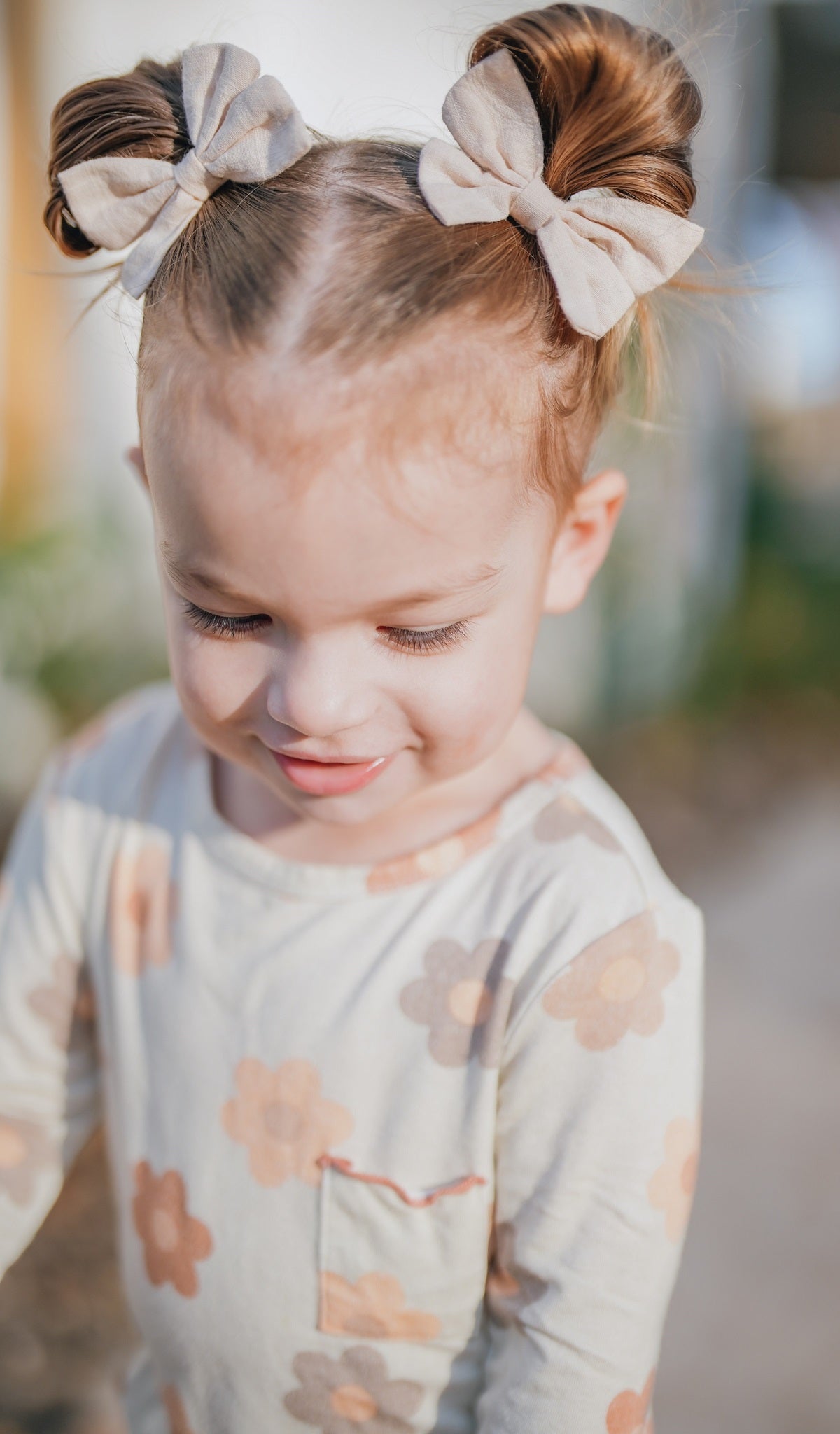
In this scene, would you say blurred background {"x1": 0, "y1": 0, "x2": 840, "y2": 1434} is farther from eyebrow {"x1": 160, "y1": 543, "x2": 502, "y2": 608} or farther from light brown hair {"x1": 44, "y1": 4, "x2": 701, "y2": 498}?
eyebrow {"x1": 160, "y1": 543, "x2": 502, "y2": 608}

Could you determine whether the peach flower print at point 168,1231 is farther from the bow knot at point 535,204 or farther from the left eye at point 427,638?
the bow knot at point 535,204

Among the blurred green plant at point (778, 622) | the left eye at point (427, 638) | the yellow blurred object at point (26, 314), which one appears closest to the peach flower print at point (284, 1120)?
the left eye at point (427, 638)

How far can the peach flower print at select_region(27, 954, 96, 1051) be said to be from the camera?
1339 millimetres

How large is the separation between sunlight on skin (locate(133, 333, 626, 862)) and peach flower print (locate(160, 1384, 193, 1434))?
2.07 feet

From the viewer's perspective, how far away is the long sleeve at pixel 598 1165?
107 cm

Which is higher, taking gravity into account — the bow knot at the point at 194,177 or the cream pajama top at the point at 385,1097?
the bow knot at the point at 194,177

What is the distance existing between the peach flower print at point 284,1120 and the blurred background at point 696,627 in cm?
82

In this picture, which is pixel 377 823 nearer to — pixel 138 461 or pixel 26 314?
pixel 138 461

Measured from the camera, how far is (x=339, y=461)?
923mm

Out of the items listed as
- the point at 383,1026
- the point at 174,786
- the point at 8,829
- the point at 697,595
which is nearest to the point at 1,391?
the point at 8,829

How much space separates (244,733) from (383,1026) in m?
0.31

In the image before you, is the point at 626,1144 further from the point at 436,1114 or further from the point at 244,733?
the point at 244,733

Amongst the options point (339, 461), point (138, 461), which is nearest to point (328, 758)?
point (339, 461)

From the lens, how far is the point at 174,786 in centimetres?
136
